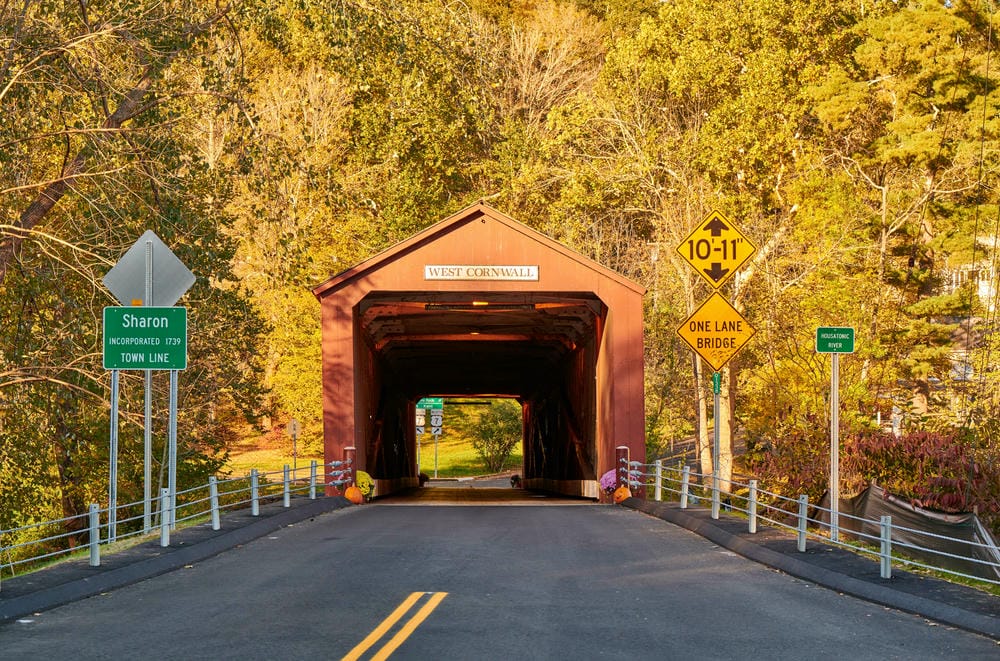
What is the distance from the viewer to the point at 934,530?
15.0 meters

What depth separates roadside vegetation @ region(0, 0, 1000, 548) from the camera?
18.6 meters

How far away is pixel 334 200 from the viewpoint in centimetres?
1900

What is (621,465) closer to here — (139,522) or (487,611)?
(139,522)

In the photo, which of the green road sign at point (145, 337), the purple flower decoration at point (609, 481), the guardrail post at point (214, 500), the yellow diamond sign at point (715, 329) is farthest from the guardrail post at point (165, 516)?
the purple flower decoration at point (609, 481)

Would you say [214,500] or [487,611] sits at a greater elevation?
[214,500]

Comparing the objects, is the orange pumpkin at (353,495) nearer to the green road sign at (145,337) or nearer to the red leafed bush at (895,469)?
the red leafed bush at (895,469)

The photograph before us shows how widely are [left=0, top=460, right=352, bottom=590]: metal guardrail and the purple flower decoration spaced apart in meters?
6.18

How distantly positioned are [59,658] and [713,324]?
12.8m

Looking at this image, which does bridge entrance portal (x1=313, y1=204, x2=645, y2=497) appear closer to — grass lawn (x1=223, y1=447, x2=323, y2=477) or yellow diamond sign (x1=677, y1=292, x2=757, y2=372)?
yellow diamond sign (x1=677, y1=292, x2=757, y2=372)

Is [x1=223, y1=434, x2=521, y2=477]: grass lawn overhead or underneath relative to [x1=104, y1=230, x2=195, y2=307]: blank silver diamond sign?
underneath

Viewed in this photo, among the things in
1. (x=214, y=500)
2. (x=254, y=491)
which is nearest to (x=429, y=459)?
(x=254, y=491)

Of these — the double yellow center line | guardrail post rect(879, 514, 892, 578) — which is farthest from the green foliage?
the double yellow center line

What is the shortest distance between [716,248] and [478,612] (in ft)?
35.4

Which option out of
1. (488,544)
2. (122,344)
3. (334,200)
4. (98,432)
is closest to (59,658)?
(122,344)
